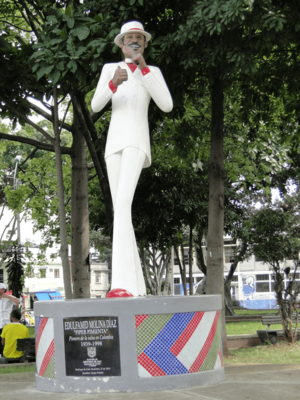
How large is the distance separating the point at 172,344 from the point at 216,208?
5771mm

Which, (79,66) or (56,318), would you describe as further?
(79,66)

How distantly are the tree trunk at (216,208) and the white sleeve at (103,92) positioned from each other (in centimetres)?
451

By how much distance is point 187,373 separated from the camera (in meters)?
5.37

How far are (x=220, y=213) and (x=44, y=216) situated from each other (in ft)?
40.3

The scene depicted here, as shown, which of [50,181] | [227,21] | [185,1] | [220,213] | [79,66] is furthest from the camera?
[50,181]

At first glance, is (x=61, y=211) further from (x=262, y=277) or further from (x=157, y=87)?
(x=262, y=277)

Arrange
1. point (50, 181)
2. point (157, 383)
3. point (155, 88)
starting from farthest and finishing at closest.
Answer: point (50, 181) → point (155, 88) → point (157, 383)

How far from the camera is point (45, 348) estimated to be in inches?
226

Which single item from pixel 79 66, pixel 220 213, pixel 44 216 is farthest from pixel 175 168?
pixel 79 66

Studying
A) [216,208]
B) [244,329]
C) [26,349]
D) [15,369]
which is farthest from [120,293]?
[244,329]

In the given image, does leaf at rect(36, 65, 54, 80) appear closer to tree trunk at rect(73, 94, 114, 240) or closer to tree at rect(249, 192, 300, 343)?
tree trunk at rect(73, 94, 114, 240)

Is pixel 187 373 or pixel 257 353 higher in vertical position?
pixel 187 373

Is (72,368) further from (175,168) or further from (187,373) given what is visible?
(175,168)

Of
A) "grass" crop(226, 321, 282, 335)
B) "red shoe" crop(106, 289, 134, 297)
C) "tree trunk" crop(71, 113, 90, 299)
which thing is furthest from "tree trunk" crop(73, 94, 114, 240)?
"grass" crop(226, 321, 282, 335)
